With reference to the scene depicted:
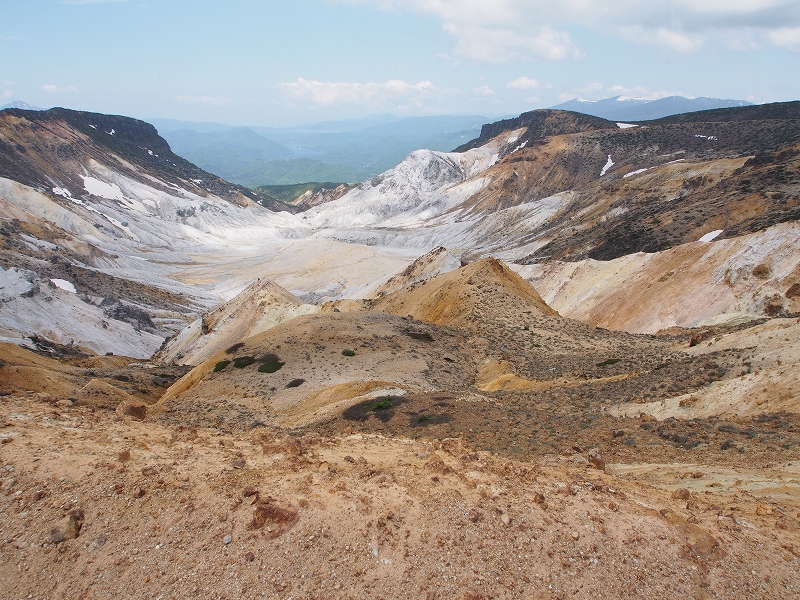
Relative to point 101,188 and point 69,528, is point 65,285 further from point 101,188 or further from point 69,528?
point 101,188

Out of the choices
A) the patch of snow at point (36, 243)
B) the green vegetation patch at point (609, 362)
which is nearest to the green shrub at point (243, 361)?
the green vegetation patch at point (609, 362)

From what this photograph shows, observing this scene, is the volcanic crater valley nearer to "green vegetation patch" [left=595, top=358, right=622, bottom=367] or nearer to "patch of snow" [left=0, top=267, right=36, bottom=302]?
"green vegetation patch" [left=595, top=358, right=622, bottom=367]

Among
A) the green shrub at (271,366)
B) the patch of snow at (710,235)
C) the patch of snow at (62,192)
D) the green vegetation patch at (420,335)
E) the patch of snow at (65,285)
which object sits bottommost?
the patch of snow at (65,285)

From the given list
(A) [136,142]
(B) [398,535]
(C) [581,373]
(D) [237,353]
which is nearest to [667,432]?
(B) [398,535]

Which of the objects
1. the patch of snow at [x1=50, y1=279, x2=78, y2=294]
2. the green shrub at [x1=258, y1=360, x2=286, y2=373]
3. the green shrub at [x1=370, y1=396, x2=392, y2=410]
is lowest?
the patch of snow at [x1=50, y1=279, x2=78, y2=294]

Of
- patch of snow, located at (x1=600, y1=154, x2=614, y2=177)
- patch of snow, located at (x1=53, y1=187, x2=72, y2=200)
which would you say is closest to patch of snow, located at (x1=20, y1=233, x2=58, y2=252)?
patch of snow, located at (x1=53, y1=187, x2=72, y2=200)

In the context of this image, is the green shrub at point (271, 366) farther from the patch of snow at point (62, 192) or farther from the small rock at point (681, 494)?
the patch of snow at point (62, 192)

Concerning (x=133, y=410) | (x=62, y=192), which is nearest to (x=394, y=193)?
(x=62, y=192)
